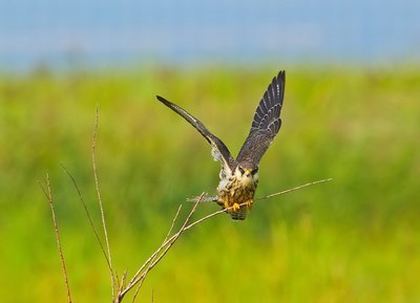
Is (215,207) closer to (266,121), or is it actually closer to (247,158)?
(266,121)

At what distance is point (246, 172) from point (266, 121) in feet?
0.58

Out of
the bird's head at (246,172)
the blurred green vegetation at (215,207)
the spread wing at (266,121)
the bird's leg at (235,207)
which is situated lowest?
the blurred green vegetation at (215,207)

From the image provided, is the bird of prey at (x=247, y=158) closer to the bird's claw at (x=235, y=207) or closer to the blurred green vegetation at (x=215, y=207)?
the bird's claw at (x=235, y=207)

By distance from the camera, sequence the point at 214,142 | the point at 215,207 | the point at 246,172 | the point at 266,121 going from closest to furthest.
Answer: the point at 214,142
the point at 246,172
the point at 266,121
the point at 215,207

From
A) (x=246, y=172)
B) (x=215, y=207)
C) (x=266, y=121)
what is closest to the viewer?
(x=246, y=172)

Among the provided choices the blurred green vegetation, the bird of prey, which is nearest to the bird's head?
the bird of prey

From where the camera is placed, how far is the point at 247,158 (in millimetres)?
1803

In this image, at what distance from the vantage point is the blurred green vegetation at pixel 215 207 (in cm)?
602

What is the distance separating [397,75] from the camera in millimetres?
10547

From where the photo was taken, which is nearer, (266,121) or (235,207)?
(235,207)

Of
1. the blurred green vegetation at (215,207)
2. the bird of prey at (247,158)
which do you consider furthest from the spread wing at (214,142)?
the blurred green vegetation at (215,207)

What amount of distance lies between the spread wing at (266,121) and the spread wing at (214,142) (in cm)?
3

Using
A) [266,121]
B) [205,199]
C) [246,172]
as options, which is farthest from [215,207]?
[205,199]

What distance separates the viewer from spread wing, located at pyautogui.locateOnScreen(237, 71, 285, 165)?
6.24ft
